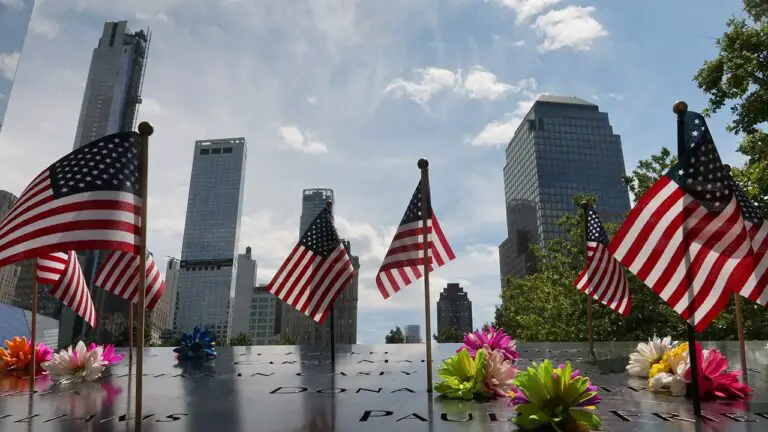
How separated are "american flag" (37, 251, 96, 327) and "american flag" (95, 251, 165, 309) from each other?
571mm

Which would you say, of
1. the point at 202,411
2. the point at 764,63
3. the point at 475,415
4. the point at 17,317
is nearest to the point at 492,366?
the point at 475,415

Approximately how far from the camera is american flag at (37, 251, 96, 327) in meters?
10.2

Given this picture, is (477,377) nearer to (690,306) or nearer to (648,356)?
(690,306)

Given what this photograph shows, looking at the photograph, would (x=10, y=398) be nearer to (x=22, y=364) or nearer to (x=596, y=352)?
(x=22, y=364)

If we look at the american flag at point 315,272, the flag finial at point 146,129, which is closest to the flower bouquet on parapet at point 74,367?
the american flag at point 315,272

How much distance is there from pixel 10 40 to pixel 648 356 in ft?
347

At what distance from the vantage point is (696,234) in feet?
21.1

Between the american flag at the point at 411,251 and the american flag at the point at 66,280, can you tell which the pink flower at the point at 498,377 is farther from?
the american flag at the point at 66,280

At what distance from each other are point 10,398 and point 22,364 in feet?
11.4

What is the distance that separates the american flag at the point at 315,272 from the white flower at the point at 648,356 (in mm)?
5666

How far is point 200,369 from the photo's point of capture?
11.4 metres

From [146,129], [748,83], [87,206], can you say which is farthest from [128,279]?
[748,83]

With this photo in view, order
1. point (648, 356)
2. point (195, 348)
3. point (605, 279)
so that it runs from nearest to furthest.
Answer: point (648, 356) < point (605, 279) < point (195, 348)

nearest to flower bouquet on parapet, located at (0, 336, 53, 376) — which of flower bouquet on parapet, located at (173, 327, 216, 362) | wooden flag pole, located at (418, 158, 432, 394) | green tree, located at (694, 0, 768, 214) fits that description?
flower bouquet on parapet, located at (173, 327, 216, 362)
